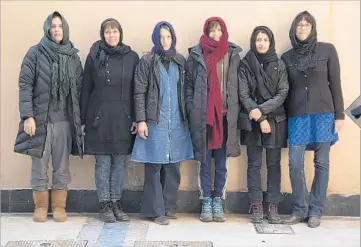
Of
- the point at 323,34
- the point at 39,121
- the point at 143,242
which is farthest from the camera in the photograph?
the point at 323,34

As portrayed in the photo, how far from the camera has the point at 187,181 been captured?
5.96 meters

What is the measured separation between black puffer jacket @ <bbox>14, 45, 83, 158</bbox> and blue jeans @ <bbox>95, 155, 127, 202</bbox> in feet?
1.65

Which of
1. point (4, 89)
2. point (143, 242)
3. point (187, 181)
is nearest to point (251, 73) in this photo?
point (187, 181)

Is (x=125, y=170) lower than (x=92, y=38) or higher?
lower

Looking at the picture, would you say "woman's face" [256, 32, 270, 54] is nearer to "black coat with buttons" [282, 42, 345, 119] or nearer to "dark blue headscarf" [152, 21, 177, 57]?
"black coat with buttons" [282, 42, 345, 119]

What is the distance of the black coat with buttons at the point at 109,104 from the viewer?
213 inches

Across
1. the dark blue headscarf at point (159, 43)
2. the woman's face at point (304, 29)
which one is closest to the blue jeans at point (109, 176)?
the dark blue headscarf at point (159, 43)

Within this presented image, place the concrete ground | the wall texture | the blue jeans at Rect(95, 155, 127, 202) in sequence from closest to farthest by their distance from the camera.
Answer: the concrete ground, the blue jeans at Rect(95, 155, 127, 202), the wall texture

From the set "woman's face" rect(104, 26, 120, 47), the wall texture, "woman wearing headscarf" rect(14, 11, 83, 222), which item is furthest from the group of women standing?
the wall texture

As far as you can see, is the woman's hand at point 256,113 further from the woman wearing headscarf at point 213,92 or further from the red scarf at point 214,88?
the red scarf at point 214,88

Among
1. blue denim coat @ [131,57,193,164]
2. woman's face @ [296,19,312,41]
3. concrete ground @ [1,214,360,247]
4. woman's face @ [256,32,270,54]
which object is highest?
woman's face @ [296,19,312,41]

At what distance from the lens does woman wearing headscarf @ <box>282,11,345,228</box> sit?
5.45 meters

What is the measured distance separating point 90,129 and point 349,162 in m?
2.59

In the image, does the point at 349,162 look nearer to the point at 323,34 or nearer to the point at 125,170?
the point at 323,34
